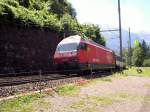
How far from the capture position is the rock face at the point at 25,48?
89.1 ft

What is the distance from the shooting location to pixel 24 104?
38.3ft

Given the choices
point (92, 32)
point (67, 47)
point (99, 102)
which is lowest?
point (99, 102)

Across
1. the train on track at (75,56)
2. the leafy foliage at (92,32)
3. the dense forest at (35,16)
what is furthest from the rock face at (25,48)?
the leafy foliage at (92,32)

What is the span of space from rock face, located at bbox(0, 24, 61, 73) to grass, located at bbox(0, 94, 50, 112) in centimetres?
1354

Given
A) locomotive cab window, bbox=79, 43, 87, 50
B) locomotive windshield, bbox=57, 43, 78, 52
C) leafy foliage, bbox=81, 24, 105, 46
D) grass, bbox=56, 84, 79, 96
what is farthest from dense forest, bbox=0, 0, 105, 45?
grass, bbox=56, 84, 79, 96

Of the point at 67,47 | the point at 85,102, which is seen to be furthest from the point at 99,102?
the point at 67,47

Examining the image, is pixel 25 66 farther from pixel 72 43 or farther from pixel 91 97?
pixel 91 97

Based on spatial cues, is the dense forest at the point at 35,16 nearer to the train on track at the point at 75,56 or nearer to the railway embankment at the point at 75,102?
the train on track at the point at 75,56

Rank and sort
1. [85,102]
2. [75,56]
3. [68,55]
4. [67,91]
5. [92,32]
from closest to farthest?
1. [85,102]
2. [67,91]
3. [75,56]
4. [68,55]
5. [92,32]

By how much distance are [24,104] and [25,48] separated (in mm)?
18771

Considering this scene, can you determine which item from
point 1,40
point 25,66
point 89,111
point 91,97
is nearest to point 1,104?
point 89,111

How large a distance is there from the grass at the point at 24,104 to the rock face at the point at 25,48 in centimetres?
1354

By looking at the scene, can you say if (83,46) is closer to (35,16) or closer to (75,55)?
(75,55)

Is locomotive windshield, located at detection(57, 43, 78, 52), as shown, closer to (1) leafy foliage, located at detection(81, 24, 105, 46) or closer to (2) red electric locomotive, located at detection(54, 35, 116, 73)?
(2) red electric locomotive, located at detection(54, 35, 116, 73)
